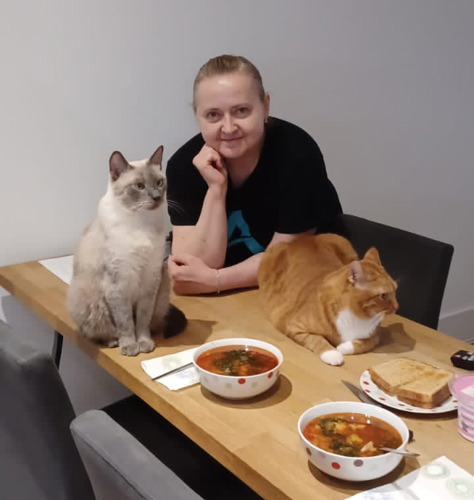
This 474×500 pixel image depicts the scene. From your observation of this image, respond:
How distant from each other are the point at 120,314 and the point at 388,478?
64 centimetres

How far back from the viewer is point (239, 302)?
1.54 metres

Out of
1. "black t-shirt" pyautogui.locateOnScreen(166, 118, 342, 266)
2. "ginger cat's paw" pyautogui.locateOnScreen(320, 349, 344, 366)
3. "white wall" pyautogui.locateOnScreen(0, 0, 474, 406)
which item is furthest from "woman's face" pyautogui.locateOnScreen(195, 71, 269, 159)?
"ginger cat's paw" pyautogui.locateOnScreen(320, 349, 344, 366)

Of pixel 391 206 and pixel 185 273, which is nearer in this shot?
pixel 185 273

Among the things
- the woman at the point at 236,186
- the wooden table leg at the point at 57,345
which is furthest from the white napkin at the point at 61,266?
the woman at the point at 236,186

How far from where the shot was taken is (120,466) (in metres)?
0.62

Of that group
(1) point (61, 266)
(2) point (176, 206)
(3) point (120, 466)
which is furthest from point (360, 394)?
(1) point (61, 266)

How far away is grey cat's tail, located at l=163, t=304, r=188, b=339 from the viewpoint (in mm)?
1333

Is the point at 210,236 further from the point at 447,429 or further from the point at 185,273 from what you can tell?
the point at 447,429

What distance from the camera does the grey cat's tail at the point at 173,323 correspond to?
4.37 ft

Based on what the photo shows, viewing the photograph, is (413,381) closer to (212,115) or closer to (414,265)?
(414,265)

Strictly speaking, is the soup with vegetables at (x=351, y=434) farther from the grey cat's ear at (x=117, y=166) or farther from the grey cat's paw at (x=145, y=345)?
the grey cat's ear at (x=117, y=166)

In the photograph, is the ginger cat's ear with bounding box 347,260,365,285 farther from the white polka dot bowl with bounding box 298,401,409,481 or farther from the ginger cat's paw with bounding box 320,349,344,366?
the white polka dot bowl with bounding box 298,401,409,481

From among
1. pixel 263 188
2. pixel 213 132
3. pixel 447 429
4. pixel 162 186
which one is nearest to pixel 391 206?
pixel 263 188

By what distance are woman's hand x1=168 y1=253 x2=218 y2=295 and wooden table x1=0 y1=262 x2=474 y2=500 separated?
0.09ft
